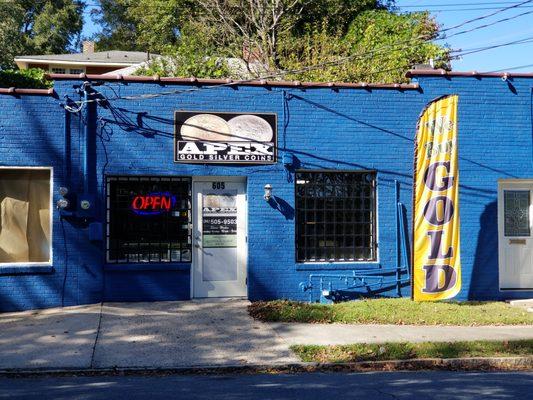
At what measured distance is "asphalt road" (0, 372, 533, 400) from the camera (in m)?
6.77

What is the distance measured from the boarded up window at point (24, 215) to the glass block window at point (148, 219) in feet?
3.85

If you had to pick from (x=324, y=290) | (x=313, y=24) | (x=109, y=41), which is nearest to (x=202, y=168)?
(x=324, y=290)

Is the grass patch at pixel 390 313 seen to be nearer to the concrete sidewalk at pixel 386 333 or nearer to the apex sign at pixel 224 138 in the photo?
the concrete sidewalk at pixel 386 333

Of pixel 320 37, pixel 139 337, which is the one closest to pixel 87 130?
pixel 139 337

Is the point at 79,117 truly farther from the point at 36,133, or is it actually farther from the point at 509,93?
the point at 509,93

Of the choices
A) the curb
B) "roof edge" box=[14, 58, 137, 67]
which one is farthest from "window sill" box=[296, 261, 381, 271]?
"roof edge" box=[14, 58, 137, 67]

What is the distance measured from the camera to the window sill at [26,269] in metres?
11.4

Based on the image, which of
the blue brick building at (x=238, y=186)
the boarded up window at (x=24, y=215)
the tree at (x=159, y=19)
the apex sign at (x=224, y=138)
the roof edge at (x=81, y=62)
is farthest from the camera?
the roof edge at (x=81, y=62)

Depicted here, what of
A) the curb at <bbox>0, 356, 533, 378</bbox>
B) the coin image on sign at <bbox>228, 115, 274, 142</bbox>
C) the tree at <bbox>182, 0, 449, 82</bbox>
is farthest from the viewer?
the tree at <bbox>182, 0, 449, 82</bbox>

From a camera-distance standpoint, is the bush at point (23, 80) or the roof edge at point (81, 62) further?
the roof edge at point (81, 62)

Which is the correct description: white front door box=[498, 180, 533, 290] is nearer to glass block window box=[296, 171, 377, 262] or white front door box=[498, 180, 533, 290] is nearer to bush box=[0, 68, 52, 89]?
glass block window box=[296, 171, 377, 262]

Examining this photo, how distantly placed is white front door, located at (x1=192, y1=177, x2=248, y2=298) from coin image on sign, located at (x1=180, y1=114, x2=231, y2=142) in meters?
0.84

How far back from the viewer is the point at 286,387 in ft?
23.7

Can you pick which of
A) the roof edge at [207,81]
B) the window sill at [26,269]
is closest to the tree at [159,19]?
the roof edge at [207,81]
